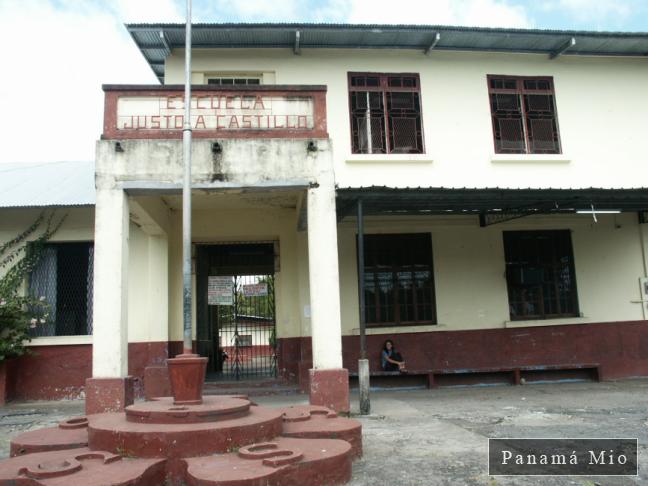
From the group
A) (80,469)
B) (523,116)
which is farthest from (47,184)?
(523,116)

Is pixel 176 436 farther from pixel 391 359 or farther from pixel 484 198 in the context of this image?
pixel 391 359

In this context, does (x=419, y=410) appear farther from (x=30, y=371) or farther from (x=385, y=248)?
(x=30, y=371)

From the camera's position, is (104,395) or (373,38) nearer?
(104,395)

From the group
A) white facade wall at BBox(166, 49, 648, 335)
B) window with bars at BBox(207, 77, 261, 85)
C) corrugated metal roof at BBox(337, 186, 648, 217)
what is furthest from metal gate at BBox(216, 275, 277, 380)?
window with bars at BBox(207, 77, 261, 85)

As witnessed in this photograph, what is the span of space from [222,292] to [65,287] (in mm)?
3123

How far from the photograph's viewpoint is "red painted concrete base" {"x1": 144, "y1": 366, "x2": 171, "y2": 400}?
33.6ft

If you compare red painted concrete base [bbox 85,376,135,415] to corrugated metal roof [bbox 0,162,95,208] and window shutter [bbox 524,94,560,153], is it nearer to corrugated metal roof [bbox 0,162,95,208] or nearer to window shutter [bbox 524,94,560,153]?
corrugated metal roof [bbox 0,162,95,208]

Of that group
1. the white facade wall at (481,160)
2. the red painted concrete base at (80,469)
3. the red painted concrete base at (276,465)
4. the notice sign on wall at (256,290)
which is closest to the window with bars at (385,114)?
the white facade wall at (481,160)

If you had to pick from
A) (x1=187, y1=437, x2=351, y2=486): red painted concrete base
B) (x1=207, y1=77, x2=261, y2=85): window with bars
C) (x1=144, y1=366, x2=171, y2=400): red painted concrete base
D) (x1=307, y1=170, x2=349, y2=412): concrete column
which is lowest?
(x1=187, y1=437, x2=351, y2=486): red painted concrete base

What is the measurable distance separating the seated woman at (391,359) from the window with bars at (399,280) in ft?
2.12

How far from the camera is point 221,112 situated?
902cm

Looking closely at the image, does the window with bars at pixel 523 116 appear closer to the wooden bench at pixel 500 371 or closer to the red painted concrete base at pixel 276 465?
the wooden bench at pixel 500 371

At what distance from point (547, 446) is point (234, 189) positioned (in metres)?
5.42

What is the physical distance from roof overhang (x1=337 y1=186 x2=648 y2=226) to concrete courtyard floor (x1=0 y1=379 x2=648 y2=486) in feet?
10.9
